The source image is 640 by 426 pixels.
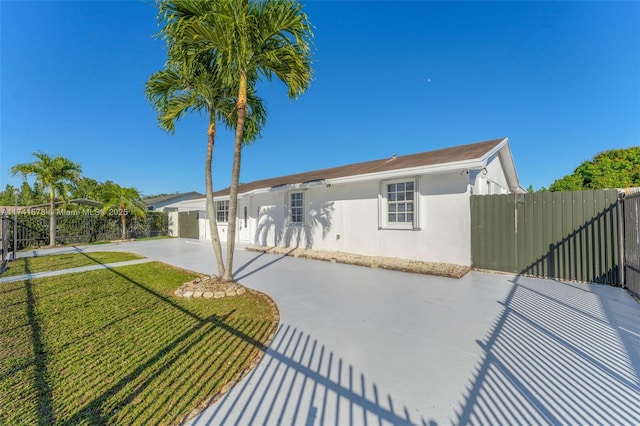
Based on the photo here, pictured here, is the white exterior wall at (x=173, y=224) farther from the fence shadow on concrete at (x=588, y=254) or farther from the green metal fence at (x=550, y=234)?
the fence shadow on concrete at (x=588, y=254)

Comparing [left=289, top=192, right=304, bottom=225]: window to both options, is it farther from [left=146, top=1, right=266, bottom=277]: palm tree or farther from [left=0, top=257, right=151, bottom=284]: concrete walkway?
[left=0, top=257, right=151, bottom=284]: concrete walkway

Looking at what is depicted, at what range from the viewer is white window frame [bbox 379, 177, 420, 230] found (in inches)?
319

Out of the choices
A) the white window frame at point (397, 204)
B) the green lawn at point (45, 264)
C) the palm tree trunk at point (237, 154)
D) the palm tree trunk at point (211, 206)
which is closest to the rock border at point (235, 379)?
the palm tree trunk at point (237, 154)

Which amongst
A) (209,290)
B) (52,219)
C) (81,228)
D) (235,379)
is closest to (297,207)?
(209,290)

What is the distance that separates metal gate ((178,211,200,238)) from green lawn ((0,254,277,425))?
12616 mm

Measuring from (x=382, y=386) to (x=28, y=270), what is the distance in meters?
11.4

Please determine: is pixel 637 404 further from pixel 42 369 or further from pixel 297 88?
pixel 297 88

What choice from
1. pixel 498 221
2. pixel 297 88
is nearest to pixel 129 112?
pixel 297 88

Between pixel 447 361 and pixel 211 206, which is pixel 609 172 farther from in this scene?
pixel 211 206

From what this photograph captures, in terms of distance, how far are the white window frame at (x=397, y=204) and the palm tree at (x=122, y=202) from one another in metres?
17.0

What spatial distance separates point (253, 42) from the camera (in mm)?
5227

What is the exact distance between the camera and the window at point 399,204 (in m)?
8.33

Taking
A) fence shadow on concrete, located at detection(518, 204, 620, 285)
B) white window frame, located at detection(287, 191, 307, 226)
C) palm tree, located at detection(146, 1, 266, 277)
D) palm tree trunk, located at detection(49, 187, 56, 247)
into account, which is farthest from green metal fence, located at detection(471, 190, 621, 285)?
palm tree trunk, located at detection(49, 187, 56, 247)

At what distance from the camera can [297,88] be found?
5801 mm
